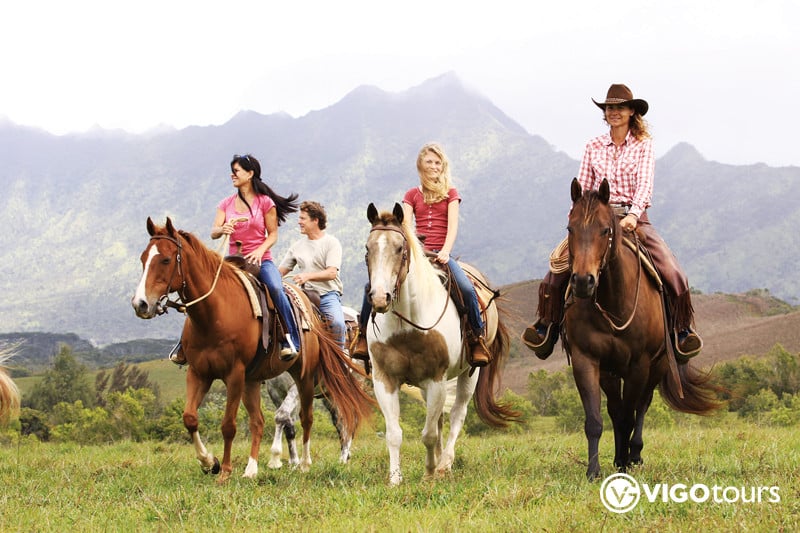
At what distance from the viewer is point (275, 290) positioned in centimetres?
889

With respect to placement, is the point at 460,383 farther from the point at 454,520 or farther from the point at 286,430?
the point at 454,520

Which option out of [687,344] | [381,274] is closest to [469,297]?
[381,274]

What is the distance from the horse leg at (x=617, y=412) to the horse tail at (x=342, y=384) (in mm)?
3184

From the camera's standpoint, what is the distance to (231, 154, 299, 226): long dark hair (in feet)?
29.1

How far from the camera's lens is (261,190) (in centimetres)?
905

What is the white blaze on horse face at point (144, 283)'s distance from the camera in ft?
23.2

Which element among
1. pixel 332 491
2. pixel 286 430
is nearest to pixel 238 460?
pixel 286 430

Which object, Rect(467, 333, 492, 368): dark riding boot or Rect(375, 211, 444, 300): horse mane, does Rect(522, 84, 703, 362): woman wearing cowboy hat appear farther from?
Rect(375, 211, 444, 300): horse mane

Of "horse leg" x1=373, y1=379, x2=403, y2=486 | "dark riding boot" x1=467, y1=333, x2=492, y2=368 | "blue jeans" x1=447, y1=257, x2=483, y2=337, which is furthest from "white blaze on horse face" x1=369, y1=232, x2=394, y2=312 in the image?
"dark riding boot" x1=467, y1=333, x2=492, y2=368

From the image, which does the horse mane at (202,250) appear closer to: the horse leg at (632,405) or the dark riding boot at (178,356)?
the dark riding boot at (178,356)

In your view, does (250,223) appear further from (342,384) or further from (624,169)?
(624,169)

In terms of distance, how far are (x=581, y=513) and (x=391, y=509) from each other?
4.35 ft

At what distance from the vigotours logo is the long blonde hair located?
131 inches

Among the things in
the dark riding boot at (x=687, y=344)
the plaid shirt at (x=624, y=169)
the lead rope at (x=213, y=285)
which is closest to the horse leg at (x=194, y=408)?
the lead rope at (x=213, y=285)
